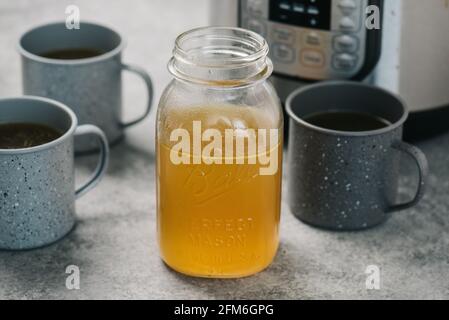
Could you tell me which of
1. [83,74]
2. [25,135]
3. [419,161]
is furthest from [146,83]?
[419,161]

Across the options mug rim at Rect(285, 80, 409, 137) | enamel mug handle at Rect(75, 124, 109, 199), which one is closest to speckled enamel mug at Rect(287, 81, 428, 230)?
mug rim at Rect(285, 80, 409, 137)

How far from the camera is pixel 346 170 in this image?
99 cm

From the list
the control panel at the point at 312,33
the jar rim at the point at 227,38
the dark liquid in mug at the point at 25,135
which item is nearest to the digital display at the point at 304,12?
the control panel at the point at 312,33

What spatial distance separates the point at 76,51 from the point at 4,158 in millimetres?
245

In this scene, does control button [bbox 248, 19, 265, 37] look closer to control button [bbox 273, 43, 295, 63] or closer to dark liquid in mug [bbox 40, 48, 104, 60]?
control button [bbox 273, 43, 295, 63]

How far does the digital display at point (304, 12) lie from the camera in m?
1.05

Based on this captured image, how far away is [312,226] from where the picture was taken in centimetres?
103

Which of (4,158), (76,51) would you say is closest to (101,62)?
(76,51)

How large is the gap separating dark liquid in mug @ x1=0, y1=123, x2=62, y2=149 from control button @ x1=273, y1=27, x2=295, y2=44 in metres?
0.23

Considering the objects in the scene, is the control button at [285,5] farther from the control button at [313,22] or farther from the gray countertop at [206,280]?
the gray countertop at [206,280]

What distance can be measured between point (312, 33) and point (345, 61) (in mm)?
41

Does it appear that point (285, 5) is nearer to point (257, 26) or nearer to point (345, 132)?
point (257, 26)

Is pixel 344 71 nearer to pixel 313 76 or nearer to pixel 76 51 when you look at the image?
pixel 313 76
